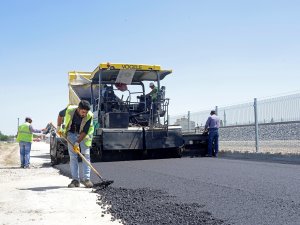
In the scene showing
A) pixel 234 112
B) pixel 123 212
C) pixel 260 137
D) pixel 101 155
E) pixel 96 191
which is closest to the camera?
pixel 123 212

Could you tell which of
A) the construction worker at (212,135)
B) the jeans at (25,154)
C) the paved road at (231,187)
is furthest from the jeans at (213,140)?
the jeans at (25,154)

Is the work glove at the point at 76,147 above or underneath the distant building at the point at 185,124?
underneath

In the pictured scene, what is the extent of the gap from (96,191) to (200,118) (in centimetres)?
1007

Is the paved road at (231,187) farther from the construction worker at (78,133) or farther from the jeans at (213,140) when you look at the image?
the jeans at (213,140)

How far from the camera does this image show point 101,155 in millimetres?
9445

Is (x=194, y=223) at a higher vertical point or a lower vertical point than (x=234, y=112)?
lower

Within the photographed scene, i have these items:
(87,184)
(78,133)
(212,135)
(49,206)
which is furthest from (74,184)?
(212,135)

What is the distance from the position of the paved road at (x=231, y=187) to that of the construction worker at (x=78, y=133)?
0.51 meters

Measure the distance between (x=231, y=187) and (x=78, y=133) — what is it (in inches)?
87.3

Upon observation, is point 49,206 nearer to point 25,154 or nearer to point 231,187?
point 231,187

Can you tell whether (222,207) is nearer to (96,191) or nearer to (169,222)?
(169,222)

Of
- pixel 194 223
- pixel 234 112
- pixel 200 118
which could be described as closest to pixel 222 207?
pixel 194 223

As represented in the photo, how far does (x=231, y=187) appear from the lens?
16.8 ft

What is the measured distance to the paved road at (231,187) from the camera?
3.66 metres
